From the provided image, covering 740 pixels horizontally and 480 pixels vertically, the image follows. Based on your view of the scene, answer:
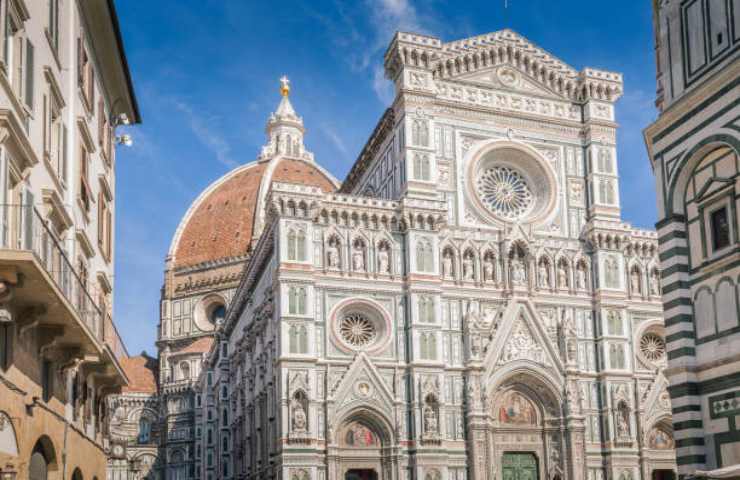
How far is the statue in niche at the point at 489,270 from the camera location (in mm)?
46562

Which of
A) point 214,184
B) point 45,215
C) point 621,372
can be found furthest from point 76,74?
point 214,184

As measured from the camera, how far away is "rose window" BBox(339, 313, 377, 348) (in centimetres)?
4403

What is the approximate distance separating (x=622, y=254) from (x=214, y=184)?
60234 mm

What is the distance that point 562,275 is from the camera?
47.9 m

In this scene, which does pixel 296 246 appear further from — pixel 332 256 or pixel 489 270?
pixel 489 270

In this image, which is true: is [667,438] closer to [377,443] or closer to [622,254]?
[622,254]

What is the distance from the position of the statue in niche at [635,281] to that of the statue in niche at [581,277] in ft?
8.38

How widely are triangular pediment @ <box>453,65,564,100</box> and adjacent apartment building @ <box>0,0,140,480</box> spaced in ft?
81.5

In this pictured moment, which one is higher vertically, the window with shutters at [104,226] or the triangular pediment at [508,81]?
the triangular pediment at [508,81]

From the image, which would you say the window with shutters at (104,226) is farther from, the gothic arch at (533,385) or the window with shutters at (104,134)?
the gothic arch at (533,385)

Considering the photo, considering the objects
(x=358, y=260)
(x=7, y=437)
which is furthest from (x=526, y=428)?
(x=7, y=437)

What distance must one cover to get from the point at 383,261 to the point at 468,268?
4.19 meters

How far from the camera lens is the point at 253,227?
9106cm

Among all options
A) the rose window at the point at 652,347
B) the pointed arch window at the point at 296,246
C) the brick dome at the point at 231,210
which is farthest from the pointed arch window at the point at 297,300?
the brick dome at the point at 231,210
